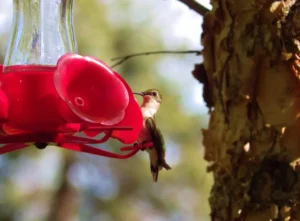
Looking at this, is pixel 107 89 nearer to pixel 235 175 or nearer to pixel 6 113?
pixel 6 113

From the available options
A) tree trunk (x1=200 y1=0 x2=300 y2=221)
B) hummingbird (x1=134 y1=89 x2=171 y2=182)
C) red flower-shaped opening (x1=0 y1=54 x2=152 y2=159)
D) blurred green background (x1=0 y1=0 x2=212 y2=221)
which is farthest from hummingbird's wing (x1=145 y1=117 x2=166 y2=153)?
blurred green background (x1=0 y1=0 x2=212 y2=221)

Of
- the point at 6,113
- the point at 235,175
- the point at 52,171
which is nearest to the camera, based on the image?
the point at 6,113

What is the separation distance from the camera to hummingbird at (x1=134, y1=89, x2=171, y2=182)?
6.42ft

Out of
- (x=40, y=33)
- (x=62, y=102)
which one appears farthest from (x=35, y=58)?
(x=62, y=102)

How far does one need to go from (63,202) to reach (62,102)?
21.6 feet

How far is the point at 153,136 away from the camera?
1999mm

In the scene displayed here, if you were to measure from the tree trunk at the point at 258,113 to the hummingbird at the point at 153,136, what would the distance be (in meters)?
0.26

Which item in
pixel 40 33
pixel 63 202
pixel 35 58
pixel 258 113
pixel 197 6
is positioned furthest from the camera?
pixel 63 202

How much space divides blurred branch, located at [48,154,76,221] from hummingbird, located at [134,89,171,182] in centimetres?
543

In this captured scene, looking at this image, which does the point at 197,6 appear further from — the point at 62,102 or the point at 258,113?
the point at 62,102

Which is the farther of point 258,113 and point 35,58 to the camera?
point 258,113

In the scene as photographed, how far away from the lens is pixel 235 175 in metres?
2.28

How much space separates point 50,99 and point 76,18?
6.03 m

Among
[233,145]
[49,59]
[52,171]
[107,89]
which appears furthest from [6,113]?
[52,171]
